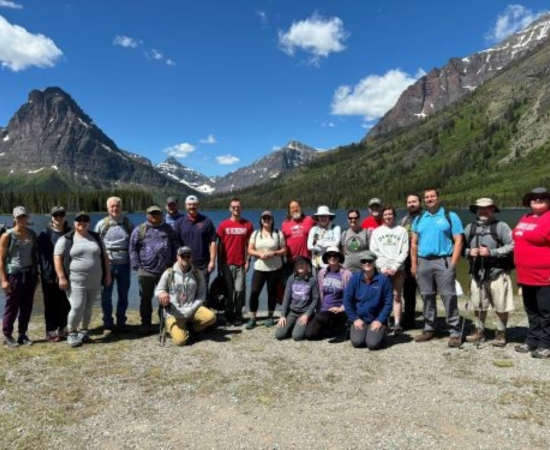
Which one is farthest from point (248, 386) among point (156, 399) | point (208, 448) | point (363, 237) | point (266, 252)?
point (363, 237)

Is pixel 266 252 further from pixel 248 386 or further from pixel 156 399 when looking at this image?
pixel 156 399

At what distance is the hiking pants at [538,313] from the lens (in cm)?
918

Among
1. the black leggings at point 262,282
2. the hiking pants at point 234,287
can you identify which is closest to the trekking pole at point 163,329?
the hiking pants at point 234,287

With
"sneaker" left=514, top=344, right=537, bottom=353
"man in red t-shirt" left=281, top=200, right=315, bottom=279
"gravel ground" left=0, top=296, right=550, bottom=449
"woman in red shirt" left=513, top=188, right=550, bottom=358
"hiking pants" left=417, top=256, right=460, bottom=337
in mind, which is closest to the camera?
"gravel ground" left=0, top=296, right=550, bottom=449

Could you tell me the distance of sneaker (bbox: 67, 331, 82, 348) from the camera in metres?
10.8

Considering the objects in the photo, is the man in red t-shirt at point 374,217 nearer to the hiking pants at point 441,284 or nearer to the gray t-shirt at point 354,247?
the gray t-shirt at point 354,247

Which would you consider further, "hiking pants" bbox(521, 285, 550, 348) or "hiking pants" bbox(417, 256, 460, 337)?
"hiking pants" bbox(417, 256, 460, 337)

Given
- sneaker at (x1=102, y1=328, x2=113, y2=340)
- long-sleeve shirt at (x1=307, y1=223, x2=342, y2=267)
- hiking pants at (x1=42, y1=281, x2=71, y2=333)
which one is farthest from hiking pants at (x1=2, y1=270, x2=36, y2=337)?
long-sleeve shirt at (x1=307, y1=223, x2=342, y2=267)

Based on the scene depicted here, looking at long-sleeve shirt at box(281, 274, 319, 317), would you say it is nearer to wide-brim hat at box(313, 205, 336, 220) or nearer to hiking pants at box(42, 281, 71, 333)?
wide-brim hat at box(313, 205, 336, 220)

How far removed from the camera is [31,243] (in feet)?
35.2

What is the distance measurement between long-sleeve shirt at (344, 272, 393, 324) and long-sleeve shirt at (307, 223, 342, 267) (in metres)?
1.34

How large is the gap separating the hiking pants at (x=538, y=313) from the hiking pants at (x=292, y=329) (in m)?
5.18

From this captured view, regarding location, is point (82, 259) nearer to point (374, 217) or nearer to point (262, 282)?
point (262, 282)

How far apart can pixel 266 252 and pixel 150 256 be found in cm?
313
